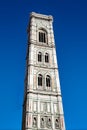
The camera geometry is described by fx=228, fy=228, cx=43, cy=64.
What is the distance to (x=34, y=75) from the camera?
112 ft

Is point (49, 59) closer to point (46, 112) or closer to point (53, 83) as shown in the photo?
point (53, 83)

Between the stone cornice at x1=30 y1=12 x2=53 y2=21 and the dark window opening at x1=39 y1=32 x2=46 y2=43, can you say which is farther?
the stone cornice at x1=30 y1=12 x2=53 y2=21

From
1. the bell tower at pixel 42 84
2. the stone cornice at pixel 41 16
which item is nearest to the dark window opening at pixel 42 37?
the bell tower at pixel 42 84

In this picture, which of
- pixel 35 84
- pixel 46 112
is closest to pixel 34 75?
pixel 35 84

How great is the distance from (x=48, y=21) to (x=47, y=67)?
12719 millimetres

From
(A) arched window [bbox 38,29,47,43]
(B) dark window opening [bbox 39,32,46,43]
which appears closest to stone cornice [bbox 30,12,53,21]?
(A) arched window [bbox 38,29,47,43]

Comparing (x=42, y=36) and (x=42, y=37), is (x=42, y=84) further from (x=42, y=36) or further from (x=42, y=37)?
(x=42, y=36)

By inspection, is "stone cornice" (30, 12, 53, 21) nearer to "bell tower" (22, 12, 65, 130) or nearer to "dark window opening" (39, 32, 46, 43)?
"bell tower" (22, 12, 65, 130)

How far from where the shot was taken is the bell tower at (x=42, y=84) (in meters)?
29.3

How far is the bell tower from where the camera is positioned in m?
29.3

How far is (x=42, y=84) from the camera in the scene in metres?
33.5

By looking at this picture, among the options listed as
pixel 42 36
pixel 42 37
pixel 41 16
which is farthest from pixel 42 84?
pixel 41 16

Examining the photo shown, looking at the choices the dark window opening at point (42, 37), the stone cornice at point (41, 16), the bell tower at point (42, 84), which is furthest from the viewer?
the stone cornice at point (41, 16)

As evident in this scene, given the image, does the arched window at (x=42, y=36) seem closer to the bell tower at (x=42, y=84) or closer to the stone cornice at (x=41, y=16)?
the bell tower at (x=42, y=84)
